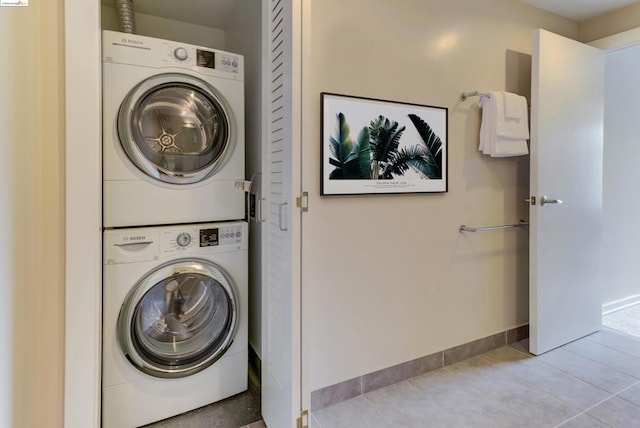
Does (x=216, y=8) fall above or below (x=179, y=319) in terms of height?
above

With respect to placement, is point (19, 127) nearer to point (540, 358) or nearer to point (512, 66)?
point (512, 66)

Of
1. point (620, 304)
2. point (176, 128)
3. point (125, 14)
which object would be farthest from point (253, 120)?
point (620, 304)

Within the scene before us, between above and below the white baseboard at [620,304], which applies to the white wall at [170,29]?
above

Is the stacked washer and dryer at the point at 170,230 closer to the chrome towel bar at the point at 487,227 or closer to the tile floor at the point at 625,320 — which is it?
the chrome towel bar at the point at 487,227

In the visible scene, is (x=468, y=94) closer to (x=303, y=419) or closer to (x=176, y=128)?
(x=176, y=128)

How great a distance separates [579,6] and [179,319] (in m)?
3.44

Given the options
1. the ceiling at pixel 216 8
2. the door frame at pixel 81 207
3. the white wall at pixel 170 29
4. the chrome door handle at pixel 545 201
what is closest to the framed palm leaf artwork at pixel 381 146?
the chrome door handle at pixel 545 201

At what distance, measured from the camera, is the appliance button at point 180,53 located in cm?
167

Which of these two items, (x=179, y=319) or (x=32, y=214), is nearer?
(x=32, y=214)

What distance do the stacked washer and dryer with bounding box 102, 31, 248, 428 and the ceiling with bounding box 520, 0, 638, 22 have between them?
2274 mm

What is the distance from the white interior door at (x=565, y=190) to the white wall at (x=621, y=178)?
0.59 meters

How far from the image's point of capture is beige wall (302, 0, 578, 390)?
1770 millimetres

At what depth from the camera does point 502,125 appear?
2.15 m

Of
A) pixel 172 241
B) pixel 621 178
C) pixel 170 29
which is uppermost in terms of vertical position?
pixel 170 29
